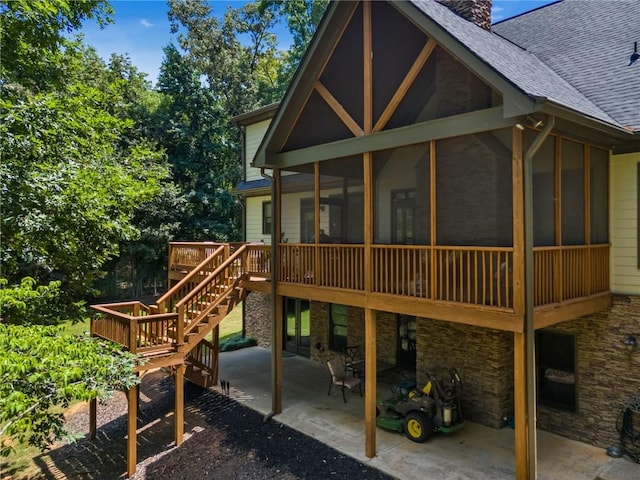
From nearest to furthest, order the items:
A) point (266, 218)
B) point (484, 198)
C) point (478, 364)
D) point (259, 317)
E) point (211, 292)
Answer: point (484, 198) → point (478, 364) → point (211, 292) → point (266, 218) → point (259, 317)

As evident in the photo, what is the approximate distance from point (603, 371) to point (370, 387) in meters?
4.35

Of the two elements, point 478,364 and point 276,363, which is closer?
point 478,364

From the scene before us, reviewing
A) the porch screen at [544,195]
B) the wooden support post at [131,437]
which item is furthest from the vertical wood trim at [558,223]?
the wooden support post at [131,437]

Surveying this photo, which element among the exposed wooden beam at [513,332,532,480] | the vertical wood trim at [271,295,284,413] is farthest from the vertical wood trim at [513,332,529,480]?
the vertical wood trim at [271,295,284,413]

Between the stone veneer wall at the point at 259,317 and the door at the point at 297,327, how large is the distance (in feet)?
2.63

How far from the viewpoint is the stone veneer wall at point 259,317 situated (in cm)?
1609

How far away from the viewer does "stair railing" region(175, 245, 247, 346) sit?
33.0 feet

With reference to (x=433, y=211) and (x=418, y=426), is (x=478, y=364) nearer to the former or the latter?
(x=418, y=426)

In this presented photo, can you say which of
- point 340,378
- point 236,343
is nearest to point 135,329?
point 340,378

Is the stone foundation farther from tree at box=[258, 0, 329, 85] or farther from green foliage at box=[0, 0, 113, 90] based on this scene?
tree at box=[258, 0, 329, 85]

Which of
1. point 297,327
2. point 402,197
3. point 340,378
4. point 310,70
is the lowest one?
point 340,378

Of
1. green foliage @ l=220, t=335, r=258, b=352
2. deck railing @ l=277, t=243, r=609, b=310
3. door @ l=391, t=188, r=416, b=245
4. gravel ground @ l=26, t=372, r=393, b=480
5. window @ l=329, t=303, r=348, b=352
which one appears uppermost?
door @ l=391, t=188, r=416, b=245

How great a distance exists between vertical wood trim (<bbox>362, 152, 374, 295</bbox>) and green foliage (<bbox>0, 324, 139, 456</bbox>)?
15.6 ft

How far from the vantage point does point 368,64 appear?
789 cm
